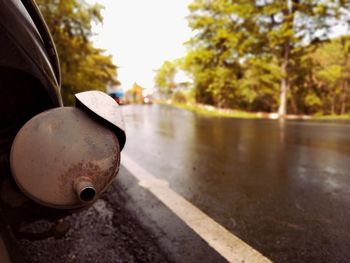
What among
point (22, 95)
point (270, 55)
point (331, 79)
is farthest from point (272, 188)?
point (331, 79)

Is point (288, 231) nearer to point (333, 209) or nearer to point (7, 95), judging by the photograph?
point (333, 209)

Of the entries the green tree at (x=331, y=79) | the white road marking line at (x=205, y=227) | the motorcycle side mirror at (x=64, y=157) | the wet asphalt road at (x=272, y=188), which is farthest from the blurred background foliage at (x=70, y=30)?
the green tree at (x=331, y=79)

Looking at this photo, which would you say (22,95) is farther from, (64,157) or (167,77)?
(167,77)

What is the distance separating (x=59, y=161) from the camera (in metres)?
1.34

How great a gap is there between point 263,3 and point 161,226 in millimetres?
19690

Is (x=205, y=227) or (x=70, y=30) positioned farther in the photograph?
(x=70, y=30)

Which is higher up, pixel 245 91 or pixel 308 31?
pixel 308 31

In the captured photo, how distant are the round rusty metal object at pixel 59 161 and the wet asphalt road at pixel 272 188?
1.20m

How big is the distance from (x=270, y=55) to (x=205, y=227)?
19.8m

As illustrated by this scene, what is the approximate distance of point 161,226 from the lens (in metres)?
2.38

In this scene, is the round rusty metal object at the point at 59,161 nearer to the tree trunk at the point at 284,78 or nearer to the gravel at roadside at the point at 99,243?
the gravel at roadside at the point at 99,243

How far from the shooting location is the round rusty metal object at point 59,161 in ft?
4.39

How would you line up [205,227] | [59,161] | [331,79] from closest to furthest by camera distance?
[59,161]
[205,227]
[331,79]

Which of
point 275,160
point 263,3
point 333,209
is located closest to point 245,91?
point 263,3
